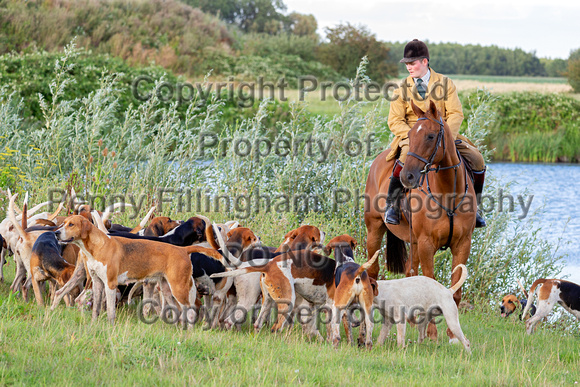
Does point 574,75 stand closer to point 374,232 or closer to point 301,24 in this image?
point 301,24

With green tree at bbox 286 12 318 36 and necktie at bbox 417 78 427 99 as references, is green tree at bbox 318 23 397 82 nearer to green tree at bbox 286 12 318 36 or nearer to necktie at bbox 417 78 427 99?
green tree at bbox 286 12 318 36

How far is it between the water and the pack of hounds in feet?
18.0

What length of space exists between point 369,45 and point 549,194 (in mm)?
17642

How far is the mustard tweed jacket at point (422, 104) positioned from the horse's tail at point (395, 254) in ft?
4.63

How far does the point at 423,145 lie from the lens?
6.16m

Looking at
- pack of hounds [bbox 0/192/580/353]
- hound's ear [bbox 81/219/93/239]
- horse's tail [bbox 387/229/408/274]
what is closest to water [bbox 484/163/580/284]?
horse's tail [bbox 387/229/408/274]

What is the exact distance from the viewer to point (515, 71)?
57969 millimetres

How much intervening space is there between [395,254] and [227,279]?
3.25m

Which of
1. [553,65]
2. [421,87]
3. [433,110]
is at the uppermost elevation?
[553,65]

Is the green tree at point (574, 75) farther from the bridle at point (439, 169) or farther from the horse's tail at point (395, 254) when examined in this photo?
the bridle at point (439, 169)

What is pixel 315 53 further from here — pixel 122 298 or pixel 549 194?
pixel 122 298

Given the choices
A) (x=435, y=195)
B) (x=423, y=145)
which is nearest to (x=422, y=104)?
(x=435, y=195)

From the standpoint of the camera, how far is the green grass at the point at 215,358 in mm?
4484

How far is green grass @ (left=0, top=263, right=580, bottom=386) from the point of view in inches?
177
